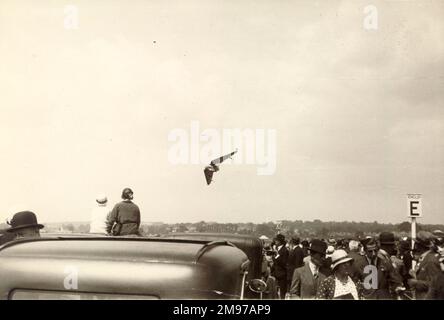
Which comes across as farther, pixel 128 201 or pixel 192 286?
pixel 128 201

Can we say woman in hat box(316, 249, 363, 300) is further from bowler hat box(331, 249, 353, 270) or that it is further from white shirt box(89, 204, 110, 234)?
white shirt box(89, 204, 110, 234)

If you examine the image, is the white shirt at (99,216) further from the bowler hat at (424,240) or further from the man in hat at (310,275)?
the bowler hat at (424,240)

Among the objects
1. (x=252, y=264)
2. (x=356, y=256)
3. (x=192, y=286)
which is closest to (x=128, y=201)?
(x=252, y=264)

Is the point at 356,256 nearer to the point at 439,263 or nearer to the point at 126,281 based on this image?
the point at 439,263

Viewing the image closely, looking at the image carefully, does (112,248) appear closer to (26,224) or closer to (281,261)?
(26,224)

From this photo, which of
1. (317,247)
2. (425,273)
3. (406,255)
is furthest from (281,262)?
(317,247)
